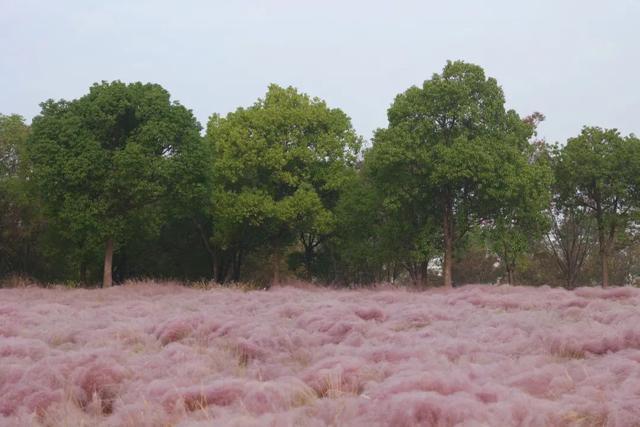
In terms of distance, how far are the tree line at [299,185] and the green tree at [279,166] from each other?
10 centimetres

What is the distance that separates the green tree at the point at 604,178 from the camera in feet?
117

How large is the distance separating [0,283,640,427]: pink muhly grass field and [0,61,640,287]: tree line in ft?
61.0

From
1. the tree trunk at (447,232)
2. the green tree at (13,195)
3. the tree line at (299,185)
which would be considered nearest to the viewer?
the tree line at (299,185)

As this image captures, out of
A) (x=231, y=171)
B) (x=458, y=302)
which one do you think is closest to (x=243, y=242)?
(x=231, y=171)

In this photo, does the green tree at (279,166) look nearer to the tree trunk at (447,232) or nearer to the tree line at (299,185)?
the tree line at (299,185)

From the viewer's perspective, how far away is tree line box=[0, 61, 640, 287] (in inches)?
1176

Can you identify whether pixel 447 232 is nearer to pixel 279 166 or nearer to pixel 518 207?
pixel 518 207

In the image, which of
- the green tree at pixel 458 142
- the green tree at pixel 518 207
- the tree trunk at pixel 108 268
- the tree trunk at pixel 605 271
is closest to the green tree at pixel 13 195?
the tree trunk at pixel 108 268

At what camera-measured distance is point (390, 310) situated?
11.7 meters

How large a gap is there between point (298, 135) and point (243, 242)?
9103 mm

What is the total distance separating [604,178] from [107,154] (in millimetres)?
28706

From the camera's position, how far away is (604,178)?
35750 millimetres

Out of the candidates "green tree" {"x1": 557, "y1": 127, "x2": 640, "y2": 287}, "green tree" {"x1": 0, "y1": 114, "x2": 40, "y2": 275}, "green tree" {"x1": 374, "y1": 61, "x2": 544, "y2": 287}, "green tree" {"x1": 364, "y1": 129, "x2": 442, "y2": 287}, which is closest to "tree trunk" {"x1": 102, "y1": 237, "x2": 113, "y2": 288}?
"green tree" {"x1": 0, "y1": 114, "x2": 40, "y2": 275}

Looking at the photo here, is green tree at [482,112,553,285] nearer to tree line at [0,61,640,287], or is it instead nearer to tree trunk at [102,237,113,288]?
tree line at [0,61,640,287]
